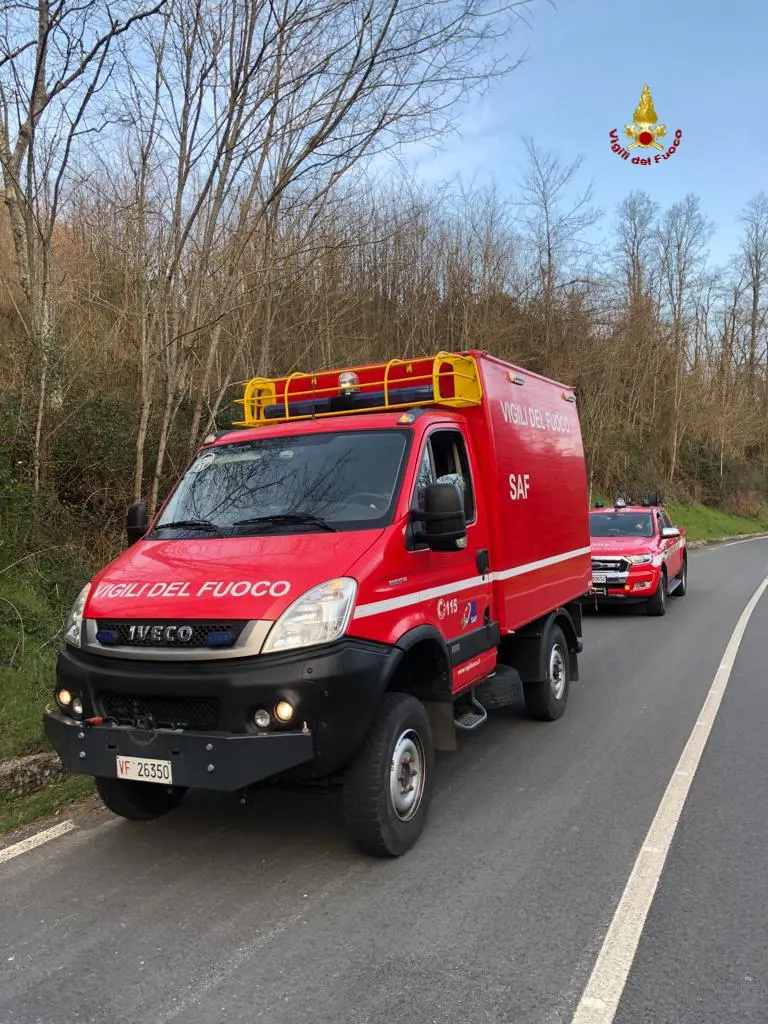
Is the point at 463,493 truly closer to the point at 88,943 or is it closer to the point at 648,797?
the point at 648,797

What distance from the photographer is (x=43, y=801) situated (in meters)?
4.85

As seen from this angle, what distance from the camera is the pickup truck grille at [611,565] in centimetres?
1250

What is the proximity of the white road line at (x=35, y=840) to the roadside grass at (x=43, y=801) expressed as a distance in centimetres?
22

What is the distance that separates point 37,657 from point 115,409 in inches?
178

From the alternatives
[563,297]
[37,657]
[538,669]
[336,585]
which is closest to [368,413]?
[336,585]

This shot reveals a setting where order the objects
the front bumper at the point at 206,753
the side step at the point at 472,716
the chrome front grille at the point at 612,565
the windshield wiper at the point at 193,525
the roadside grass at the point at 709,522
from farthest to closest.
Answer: the roadside grass at the point at 709,522 → the chrome front grille at the point at 612,565 → the side step at the point at 472,716 → the windshield wiper at the point at 193,525 → the front bumper at the point at 206,753

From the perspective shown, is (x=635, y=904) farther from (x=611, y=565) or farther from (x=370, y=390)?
(x=611, y=565)

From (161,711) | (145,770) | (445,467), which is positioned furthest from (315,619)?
(445,467)

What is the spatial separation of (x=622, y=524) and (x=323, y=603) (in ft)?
37.3

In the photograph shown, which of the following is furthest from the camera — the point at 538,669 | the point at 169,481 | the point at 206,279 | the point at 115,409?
the point at 169,481

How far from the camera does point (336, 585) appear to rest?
3699 millimetres

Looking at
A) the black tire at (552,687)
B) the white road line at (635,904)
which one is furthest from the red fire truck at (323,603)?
the white road line at (635,904)

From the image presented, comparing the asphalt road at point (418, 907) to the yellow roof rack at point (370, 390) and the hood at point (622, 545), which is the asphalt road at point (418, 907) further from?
the hood at point (622, 545)

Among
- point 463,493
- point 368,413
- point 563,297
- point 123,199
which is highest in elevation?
point 563,297
